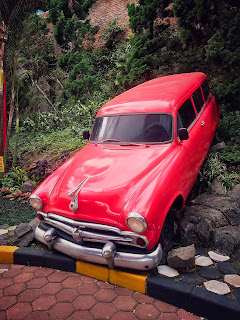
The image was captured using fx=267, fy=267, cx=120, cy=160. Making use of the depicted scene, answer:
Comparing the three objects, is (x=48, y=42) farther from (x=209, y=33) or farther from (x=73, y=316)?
(x=73, y=316)

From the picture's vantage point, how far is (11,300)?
278cm

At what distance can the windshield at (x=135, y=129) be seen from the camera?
3756 millimetres

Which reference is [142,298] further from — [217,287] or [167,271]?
[217,287]

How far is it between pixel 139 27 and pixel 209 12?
239 cm

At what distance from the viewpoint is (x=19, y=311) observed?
2.61m

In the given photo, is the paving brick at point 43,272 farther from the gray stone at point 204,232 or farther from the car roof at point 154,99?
the car roof at point 154,99

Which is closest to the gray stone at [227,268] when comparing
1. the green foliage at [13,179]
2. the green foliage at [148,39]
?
the green foliage at [13,179]

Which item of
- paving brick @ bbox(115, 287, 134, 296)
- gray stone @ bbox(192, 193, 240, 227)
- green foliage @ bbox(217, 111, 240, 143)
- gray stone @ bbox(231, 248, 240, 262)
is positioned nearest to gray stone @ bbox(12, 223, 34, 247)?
paving brick @ bbox(115, 287, 134, 296)

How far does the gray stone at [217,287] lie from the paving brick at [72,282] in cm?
138

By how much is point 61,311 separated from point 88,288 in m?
0.40

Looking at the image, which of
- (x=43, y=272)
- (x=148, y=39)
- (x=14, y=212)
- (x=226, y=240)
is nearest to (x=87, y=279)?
(x=43, y=272)

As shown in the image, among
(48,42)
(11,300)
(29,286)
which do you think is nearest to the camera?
(11,300)

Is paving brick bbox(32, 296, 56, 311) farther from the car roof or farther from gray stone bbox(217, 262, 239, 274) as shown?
the car roof

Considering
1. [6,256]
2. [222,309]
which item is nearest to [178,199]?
[222,309]
